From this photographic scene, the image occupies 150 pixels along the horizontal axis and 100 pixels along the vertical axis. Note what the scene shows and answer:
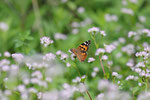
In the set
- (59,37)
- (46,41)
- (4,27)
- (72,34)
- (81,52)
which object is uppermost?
(4,27)

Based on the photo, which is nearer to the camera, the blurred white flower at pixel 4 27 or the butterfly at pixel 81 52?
the butterfly at pixel 81 52

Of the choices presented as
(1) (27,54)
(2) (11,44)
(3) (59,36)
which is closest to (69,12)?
(3) (59,36)

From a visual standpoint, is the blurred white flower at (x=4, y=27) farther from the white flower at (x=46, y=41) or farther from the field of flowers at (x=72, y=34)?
the white flower at (x=46, y=41)

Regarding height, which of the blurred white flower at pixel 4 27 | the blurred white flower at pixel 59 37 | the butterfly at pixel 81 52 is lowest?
the butterfly at pixel 81 52

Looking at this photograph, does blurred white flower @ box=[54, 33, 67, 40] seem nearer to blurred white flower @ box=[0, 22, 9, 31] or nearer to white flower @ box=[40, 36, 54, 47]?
blurred white flower @ box=[0, 22, 9, 31]

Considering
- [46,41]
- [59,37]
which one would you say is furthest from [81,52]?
[59,37]

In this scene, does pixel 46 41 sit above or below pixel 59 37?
below

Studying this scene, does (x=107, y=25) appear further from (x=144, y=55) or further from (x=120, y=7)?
(x=144, y=55)

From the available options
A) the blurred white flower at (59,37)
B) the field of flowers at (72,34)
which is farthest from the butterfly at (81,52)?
the blurred white flower at (59,37)

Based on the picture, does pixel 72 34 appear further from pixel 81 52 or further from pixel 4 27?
pixel 81 52

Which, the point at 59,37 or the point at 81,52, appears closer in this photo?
the point at 81,52

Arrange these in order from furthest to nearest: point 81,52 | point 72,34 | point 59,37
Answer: point 72,34 → point 59,37 → point 81,52

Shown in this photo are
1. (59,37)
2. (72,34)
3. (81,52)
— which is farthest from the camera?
(72,34)
